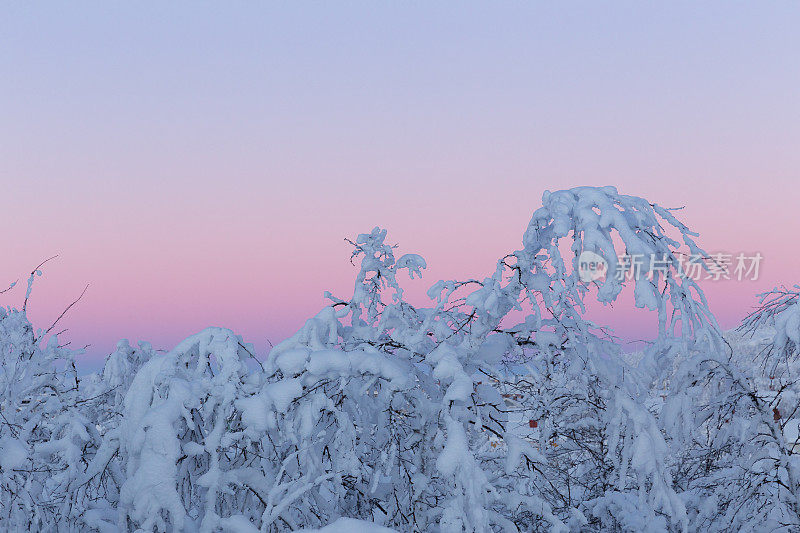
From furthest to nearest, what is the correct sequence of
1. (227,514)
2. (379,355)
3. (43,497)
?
1. (43,497)
2. (227,514)
3. (379,355)

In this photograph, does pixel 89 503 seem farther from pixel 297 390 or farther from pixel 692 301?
pixel 692 301

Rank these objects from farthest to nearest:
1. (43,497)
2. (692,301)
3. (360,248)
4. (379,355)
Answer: (360,248) < (43,497) < (379,355) < (692,301)

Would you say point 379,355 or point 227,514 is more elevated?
point 379,355

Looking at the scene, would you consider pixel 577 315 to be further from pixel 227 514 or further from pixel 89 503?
pixel 89 503

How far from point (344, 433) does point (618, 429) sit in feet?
6.48

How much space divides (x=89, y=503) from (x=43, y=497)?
423 millimetres

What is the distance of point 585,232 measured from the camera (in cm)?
407

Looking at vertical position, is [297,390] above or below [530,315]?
below

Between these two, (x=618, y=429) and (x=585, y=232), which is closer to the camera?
(x=585, y=232)

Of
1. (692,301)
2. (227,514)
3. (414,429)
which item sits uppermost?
(692,301)

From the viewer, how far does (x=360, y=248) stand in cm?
898

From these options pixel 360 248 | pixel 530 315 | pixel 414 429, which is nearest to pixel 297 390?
pixel 414 429

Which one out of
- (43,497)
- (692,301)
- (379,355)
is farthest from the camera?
(43,497)

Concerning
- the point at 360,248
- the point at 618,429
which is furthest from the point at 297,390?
the point at 360,248
